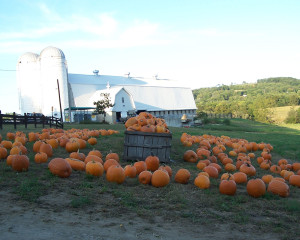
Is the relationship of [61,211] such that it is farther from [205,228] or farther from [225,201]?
[225,201]

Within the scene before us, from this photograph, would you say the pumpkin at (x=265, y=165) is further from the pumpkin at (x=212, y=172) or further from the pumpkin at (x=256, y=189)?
the pumpkin at (x=256, y=189)

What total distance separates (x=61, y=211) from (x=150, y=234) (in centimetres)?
148

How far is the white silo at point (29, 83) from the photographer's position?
52594 millimetres

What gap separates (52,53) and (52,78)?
3.96 metres

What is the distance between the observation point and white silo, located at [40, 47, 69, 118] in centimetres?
4969

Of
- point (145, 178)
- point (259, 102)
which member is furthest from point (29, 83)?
point (145, 178)

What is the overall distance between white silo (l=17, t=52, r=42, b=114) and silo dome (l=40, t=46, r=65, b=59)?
2367mm

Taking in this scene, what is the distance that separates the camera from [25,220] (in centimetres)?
447

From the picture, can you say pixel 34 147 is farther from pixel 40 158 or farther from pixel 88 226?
pixel 88 226

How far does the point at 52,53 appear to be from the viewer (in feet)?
167

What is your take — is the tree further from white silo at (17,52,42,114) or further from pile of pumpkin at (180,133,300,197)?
pile of pumpkin at (180,133,300,197)

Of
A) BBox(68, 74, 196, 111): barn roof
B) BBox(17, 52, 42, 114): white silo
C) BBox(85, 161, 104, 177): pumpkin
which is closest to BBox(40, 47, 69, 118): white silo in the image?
BBox(68, 74, 196, 111): barn roof

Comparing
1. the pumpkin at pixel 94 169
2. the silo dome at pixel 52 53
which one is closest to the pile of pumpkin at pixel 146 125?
the pumpkin at pixel 94 169

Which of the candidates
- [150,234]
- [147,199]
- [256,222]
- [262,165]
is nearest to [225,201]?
[256,222]
